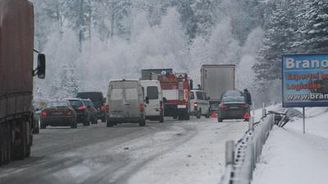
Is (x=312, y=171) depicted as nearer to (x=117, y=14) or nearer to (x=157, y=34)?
(x=157, y=34)

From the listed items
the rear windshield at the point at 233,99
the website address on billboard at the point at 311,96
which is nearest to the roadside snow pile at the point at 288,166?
the website address on billboard at the point at 311,96

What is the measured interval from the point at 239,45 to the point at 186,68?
12.7 metres

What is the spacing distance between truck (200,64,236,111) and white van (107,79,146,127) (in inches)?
910

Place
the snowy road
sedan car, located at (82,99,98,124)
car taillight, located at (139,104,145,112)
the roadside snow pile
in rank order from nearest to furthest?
the roadside snow pile
the snowy road
car taillight, located at (139,104,145,112)
sedan car, located at (82,99,98,124)

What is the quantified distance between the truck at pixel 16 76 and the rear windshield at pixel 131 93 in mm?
18197

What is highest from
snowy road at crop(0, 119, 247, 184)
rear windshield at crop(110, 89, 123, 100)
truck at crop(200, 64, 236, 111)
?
truck at crop(200, 64, 236, 111)

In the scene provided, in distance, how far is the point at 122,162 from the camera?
17828 mm

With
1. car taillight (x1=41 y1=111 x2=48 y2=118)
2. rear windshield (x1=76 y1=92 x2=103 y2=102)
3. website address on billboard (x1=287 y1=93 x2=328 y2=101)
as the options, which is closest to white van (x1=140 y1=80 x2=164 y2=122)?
car taillight (x1=41 y1=111 x2=48 y2=118)

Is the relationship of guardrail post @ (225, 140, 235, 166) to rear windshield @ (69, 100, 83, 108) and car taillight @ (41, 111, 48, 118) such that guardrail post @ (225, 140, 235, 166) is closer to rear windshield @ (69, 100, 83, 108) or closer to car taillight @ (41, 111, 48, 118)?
car taillight @ (41, 111, 48, 118)

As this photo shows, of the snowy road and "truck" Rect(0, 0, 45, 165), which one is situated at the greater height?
"truck" Rect(0, 0, 45, 165)

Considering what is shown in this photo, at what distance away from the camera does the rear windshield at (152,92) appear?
43.3 metres

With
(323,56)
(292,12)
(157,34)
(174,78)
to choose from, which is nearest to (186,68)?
(157,34)

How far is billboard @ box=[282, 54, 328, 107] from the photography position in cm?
2889

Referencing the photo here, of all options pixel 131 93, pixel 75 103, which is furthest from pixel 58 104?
pixel 75 103
